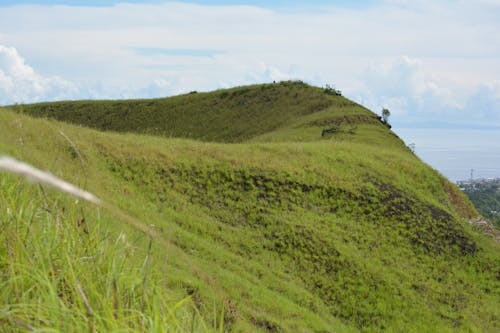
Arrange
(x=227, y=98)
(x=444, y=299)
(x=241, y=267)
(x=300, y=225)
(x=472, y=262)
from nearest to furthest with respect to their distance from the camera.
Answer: (x=241, y=267)
(x=444, y=299)
(x=300, y=225)
(x=472, y=262)
(x=227, y=98)

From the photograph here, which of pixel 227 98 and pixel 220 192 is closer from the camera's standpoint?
pixel 220 192

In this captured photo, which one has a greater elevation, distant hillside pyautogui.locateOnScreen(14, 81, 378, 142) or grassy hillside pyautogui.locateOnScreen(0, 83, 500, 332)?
distant hillside pyautogui.locateOnScreen(14, 81, 378, 142)

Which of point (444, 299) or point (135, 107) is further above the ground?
point (135, 107)

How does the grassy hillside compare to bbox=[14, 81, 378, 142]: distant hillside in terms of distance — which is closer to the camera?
the grassy hillside

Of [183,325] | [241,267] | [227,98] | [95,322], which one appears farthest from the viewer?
[227,98]

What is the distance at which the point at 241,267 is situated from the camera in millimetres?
14359

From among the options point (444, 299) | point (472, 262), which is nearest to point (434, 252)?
point (472, 262)

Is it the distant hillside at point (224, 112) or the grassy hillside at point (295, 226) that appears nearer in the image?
the grassy hillside at point (295, 226)

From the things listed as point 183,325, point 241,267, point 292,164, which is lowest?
point 241,267

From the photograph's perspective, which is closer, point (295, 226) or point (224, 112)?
point (295, 226)

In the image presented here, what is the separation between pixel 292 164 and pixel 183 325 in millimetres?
17213

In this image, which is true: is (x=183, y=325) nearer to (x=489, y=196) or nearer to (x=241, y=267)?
(x=241, y=267)

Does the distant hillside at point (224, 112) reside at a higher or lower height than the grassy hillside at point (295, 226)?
higher

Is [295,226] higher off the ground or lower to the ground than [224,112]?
lower
